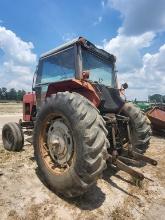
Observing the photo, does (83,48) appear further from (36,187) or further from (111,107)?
(36,187)

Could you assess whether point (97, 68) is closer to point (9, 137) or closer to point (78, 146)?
point (78, 146)

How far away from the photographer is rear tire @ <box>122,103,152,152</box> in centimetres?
516

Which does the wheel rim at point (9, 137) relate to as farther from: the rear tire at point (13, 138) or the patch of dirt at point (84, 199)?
the patch of dirt at point (84, 199)

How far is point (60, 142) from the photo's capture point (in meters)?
3.96

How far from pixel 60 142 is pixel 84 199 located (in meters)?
0.92

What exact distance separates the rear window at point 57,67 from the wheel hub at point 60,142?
3.54 feet

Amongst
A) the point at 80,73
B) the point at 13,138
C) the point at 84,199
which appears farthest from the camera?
the point at 13,138

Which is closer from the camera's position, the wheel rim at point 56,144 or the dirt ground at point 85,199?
the dirt ground at point 85,199

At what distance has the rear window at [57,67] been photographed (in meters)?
4.76

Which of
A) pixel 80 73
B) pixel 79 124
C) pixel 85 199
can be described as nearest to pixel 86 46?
pixel 80 73

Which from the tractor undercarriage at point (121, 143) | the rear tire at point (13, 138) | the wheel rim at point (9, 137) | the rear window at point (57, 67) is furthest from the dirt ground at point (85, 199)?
the rear window at point (57, 67)

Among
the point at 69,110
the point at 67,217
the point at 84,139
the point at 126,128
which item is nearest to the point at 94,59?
the point at 126,128

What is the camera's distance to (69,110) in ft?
11.9

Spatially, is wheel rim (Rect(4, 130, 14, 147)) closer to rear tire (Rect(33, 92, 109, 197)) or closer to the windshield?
rear tire (Rect(33, 92, 109, 197))
